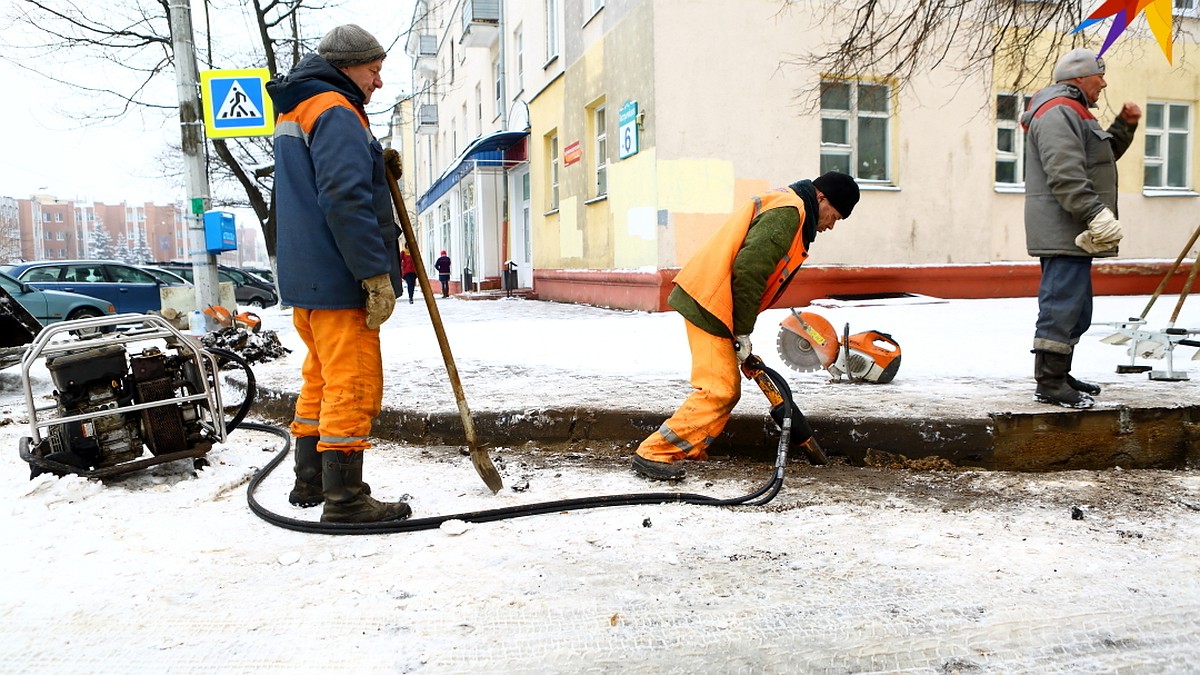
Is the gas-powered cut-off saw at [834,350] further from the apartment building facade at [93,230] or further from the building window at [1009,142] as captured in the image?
the apartment building facade at [93,230]

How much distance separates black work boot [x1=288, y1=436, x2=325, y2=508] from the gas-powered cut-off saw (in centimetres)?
274

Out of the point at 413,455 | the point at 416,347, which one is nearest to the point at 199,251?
the point at 416,347

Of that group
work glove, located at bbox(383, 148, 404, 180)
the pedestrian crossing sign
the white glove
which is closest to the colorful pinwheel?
the white glove

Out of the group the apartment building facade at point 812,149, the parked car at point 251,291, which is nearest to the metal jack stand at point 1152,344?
the apartment building facade at point 812,149

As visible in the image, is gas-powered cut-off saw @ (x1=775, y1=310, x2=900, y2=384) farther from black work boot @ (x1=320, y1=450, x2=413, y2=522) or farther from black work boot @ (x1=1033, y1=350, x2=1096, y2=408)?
black work boot @ (x1=320, y1=450, x2=413, y2=522)

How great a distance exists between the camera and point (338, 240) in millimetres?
2850

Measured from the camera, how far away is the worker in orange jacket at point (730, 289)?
334 cm

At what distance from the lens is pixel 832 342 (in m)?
4.81

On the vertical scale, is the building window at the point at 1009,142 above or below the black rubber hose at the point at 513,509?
above

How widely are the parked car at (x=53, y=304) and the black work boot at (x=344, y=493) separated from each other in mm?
11133

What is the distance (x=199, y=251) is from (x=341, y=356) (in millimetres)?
6511

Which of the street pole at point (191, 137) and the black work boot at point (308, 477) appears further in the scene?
the street pole at point (191, 137)

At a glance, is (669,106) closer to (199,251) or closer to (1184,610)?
(199,251)

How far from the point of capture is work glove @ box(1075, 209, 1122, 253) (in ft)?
12.6
